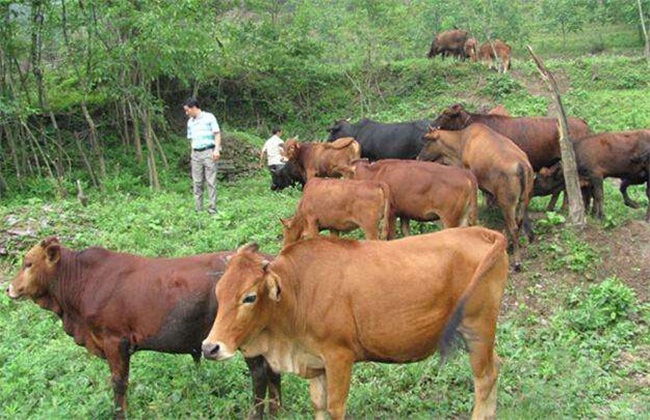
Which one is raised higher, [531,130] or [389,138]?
[531,130]

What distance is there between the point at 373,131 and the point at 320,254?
32.3ft

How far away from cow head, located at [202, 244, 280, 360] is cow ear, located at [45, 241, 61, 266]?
235 cm

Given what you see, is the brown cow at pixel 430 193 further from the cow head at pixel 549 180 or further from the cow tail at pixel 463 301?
the cow tail at pixel 463 301

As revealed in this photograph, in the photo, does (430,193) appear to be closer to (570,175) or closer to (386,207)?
(386,207)

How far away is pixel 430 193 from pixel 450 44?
22.1m

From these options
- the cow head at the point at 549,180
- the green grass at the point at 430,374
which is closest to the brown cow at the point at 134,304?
the green grass at the point at 430,374

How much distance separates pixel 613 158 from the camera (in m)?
11.6

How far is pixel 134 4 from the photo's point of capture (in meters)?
18.5

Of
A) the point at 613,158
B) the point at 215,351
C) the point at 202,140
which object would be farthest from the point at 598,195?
the point at 215,351

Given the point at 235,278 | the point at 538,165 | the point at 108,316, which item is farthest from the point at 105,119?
the point at 235,278

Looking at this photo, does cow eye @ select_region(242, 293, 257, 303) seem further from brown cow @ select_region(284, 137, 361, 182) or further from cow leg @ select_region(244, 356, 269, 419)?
brown cow @ select_region(284, 137, 361, 182)

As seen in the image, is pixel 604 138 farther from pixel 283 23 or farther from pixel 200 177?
pixel 283 23

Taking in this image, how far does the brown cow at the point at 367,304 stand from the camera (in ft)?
19.0

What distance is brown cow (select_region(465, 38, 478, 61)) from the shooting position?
Answer: 29.9 meters
